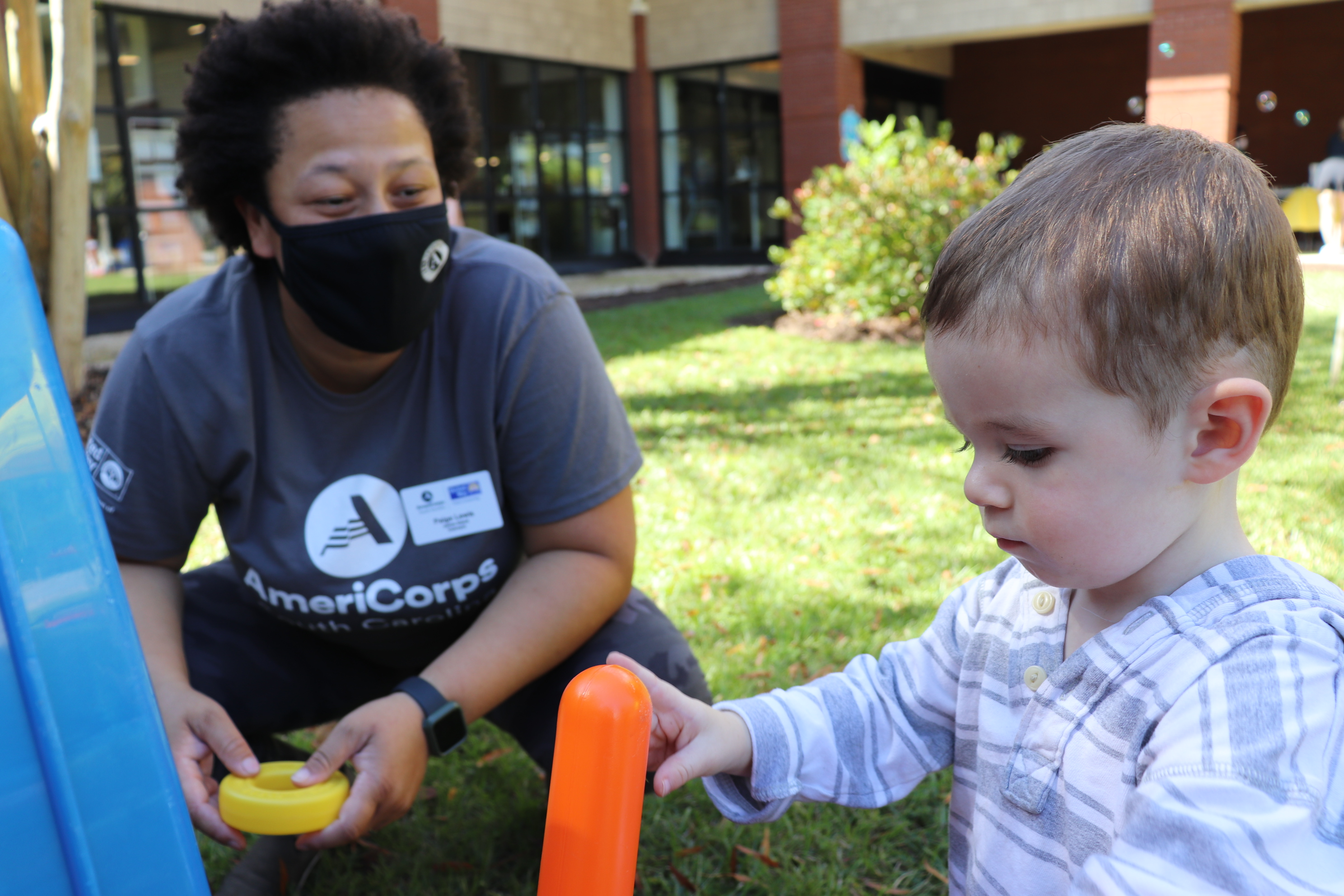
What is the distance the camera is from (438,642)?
2223mm

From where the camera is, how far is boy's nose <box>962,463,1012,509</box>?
1.04 metres

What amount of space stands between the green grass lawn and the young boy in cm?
108

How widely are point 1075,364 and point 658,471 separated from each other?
154 inches

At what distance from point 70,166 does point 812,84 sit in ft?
45.0

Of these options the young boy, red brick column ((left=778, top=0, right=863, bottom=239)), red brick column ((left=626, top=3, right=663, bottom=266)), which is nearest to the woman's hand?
the young boy

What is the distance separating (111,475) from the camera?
2.00m

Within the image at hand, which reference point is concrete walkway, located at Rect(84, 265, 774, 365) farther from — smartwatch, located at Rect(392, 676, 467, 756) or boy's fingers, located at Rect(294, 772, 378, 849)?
boy's fingers, located at Rect(294, 772, 378, 849)

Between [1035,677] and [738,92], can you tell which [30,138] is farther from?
[738,92]

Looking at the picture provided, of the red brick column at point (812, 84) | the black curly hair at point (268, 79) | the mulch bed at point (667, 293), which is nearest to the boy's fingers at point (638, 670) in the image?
the black curly hair at point (268, 79)

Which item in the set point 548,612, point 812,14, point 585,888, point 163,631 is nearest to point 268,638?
point 163,631

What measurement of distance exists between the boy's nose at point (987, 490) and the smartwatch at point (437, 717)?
1073 millimetres

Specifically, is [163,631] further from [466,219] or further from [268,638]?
[466,219]

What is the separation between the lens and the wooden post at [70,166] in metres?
5.08

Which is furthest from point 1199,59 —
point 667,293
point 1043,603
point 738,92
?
point 1043,603
